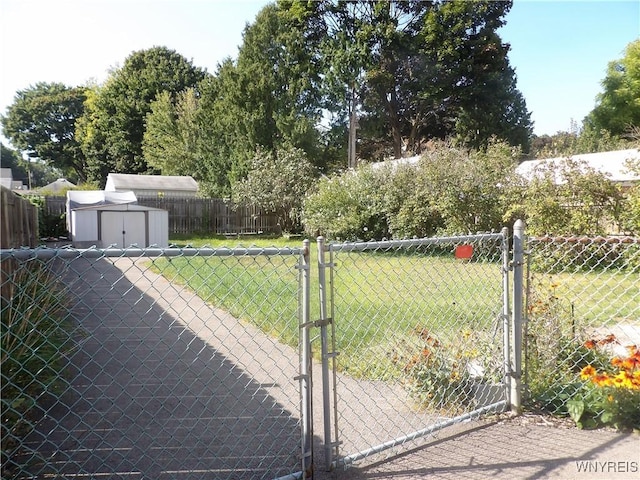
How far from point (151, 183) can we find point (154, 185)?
445 mm

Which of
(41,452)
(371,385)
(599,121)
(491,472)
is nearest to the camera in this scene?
(491,472)

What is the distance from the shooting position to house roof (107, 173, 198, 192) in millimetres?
29359

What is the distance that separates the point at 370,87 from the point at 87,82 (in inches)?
1504

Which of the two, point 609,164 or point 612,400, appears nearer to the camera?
A: point 612,400

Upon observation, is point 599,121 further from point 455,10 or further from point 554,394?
point 554,394

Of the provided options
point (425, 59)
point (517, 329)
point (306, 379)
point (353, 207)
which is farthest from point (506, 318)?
point (425, 59)

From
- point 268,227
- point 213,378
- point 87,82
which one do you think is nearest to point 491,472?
point 213,378

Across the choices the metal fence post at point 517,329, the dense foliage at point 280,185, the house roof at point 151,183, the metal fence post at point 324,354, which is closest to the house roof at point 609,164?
the metal fence post at point 517,329

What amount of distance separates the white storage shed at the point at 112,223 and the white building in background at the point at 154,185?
10367 mm

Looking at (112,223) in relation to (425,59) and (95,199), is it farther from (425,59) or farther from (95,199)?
(425,59)

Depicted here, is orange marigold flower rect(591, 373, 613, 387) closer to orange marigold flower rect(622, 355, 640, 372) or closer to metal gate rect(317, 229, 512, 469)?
orange marigold flower rect(622, 355, 640, 372)

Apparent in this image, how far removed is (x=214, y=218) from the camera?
24.5m

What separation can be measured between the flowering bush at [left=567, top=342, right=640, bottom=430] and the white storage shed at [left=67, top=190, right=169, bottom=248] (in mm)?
15304

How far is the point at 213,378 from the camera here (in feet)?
14.6
